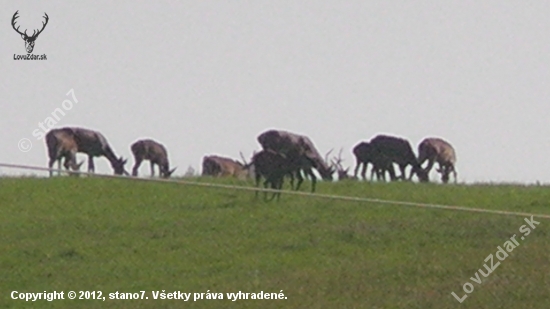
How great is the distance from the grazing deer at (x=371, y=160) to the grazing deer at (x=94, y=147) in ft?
16.3

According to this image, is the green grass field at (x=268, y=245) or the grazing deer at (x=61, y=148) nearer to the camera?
the green grass field at (x=268, y=245)

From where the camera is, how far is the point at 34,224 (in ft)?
72.5

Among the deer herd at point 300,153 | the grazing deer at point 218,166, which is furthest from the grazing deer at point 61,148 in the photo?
the grazing deer at point 218,166

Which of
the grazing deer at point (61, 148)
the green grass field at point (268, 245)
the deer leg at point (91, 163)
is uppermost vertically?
the grazing deer at point (61, 148)

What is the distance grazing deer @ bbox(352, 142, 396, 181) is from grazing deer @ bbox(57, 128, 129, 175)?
16.3ft

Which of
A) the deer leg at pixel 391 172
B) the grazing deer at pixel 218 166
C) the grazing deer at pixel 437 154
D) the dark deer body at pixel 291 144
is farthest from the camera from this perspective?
the grazing deer at pixel 218 166

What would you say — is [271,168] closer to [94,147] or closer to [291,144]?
[291,144]

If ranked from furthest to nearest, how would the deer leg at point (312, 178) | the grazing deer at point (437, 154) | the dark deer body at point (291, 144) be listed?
the grazing deer at point (437, 154) → the dark deer body at point (291, 144) → the deer leg at point (312, 178)

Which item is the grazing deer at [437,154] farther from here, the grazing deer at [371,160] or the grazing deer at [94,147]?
the grazing deer at [94,147]

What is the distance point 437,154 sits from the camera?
107 feet

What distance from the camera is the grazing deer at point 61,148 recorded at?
A: 29.7 m

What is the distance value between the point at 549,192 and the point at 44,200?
8378 millimetres

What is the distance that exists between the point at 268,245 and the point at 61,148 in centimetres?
1049

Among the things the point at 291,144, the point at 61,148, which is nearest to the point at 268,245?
the point at 291,144
